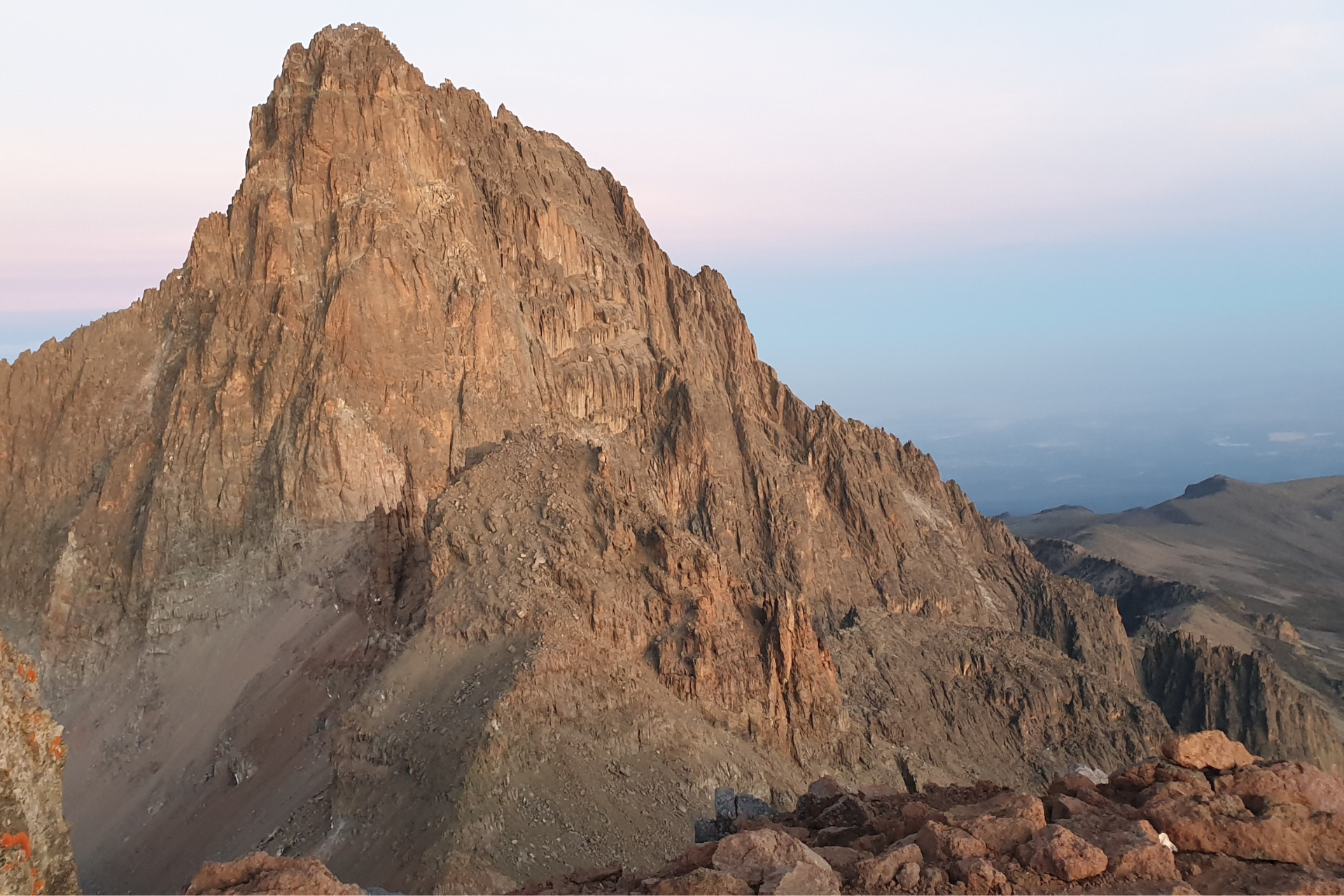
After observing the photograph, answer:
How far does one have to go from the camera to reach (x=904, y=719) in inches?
2072

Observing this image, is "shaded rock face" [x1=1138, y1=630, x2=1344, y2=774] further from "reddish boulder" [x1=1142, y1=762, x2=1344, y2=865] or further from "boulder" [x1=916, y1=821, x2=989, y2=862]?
"boulder" [x1=916, y1=821, x2=989, y2=862]

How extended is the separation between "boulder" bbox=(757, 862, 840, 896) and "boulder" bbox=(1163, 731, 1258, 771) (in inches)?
249

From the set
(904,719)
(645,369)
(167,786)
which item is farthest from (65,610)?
(904,719)

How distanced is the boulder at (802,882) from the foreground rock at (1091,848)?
0.06 feet

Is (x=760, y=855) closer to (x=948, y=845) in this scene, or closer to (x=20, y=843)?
(x=948, y=845)

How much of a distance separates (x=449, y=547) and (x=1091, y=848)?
26299mm

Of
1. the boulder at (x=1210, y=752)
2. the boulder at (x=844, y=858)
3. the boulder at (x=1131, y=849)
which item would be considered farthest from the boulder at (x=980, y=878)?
the boulder at (x=1210, y=752)

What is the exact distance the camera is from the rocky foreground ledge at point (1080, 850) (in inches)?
501

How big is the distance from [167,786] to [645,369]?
3196 cm

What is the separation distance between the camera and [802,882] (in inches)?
492

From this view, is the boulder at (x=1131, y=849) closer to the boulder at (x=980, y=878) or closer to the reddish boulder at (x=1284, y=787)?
the boulder at (x=980, y=878)

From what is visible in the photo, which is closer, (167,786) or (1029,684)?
(167,786)

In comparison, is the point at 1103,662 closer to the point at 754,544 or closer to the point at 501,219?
the point at 754,544

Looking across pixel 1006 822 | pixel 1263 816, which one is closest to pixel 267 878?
pixel 1006 822
